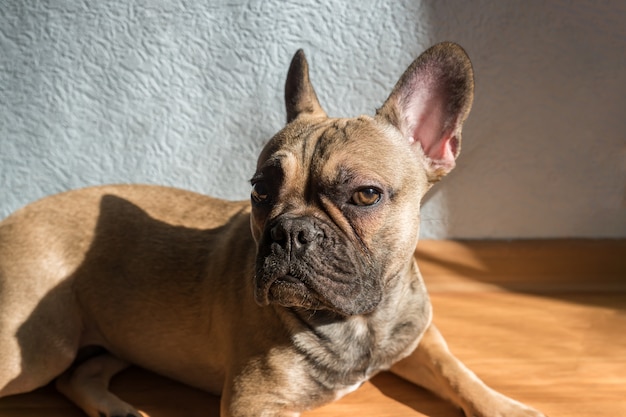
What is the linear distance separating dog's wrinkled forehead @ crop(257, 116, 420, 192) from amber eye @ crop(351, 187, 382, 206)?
0.09 ft

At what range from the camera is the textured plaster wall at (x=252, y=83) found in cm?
218

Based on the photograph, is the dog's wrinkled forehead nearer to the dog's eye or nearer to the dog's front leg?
the dog's eye

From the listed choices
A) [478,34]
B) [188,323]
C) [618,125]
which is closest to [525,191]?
[618,125]

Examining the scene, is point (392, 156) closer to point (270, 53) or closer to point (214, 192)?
point (270, 53)

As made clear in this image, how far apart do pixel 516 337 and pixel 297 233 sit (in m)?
1.14

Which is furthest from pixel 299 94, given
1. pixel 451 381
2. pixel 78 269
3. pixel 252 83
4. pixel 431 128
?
pixel 451 381

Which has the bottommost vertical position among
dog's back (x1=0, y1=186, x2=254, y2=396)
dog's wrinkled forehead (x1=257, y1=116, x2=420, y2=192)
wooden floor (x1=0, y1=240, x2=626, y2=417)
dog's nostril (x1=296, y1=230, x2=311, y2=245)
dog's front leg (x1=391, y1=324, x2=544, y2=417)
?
wooden floor (x1=0, y1=240, x2=626, y2=417)

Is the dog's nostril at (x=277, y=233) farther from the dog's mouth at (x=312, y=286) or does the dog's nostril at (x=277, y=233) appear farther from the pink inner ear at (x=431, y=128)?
the pink inner ear at (x=431, y=128)

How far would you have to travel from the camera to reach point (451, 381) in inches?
71.5

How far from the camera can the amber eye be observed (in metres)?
1.46

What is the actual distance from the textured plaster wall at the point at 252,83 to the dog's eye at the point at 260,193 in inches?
31.4

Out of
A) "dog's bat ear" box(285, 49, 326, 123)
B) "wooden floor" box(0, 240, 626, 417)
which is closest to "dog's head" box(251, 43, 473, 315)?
"dog's bat ear" box(285, 49, 326, 123)

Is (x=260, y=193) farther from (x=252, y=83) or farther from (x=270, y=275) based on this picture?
(x=252, y=83)

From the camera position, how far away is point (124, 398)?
6.33 feet
